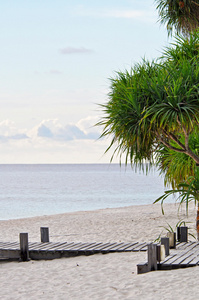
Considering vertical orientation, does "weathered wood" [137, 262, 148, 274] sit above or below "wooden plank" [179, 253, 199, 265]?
below

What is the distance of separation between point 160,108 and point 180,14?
5.86 meters

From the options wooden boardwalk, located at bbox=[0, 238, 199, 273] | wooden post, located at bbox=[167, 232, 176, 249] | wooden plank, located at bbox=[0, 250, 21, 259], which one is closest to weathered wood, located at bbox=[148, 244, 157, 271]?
wooden boardwalk, located at bbox=[0, 238, 199, 273]

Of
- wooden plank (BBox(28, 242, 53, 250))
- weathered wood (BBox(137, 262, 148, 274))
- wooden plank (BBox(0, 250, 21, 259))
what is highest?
weathered wood (BBox(137, 262, 148, 274))

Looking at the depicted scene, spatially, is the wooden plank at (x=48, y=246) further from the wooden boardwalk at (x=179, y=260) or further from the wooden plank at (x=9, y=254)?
the wooden boardwalk at (x=179, y=260)

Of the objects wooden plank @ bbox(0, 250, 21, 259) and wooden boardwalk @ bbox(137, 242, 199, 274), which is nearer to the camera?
wooden boardwalk @ bbox(137, 242, 199, 274)

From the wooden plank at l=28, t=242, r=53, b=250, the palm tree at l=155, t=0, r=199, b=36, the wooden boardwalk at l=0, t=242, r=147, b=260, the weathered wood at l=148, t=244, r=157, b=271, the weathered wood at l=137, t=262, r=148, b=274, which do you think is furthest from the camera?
the palm tree at l=155, t=0, r=199, b=36

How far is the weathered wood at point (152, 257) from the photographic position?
7102 millimetres

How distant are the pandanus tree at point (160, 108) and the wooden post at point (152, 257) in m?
2.43

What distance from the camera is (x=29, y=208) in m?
35.5

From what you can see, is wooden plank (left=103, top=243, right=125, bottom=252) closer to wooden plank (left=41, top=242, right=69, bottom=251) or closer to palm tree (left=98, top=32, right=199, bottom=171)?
wooden plank (left=41, top=242, right=69, bottom=251)

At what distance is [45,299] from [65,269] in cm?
204

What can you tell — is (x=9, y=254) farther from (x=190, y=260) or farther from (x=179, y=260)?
(x=190, y=260)

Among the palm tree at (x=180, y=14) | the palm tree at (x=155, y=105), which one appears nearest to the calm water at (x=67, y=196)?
the palm tree at (x=155, y=105)

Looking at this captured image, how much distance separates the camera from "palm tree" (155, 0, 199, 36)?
1352cm
